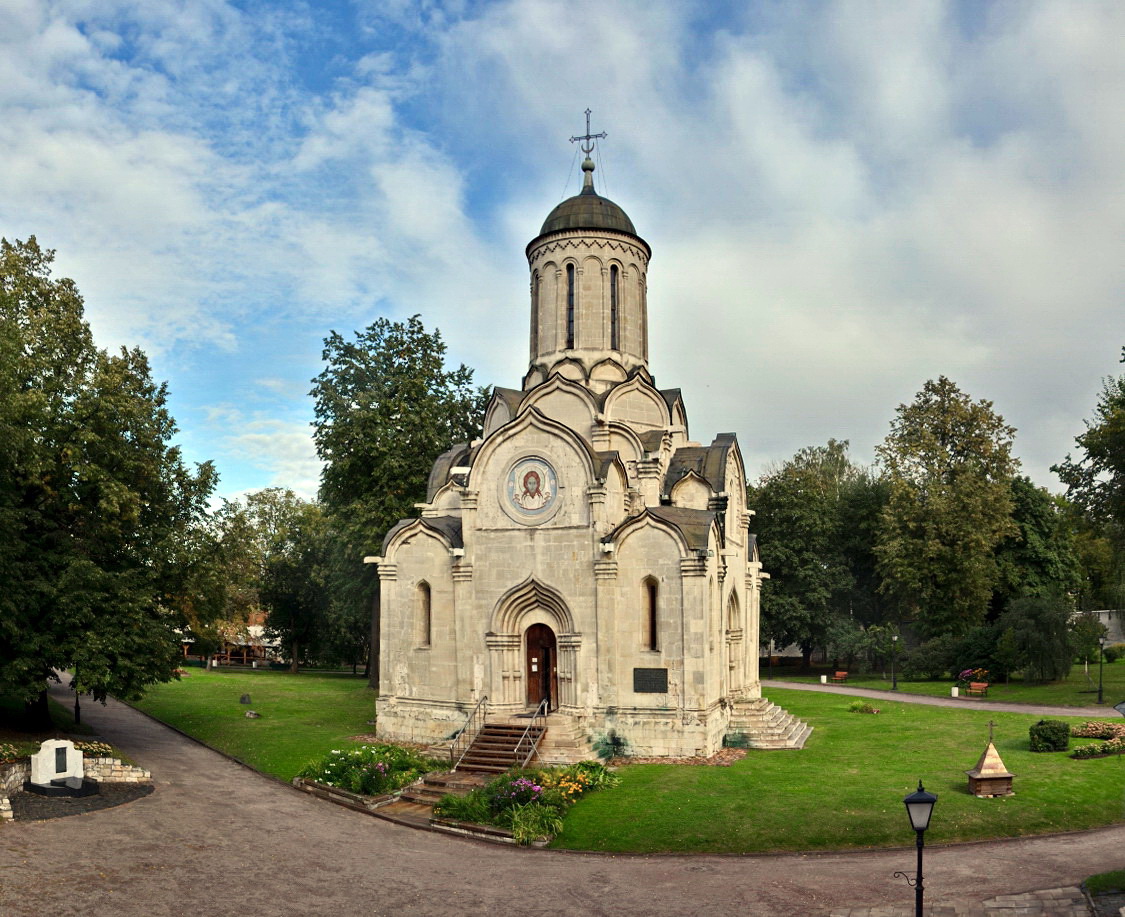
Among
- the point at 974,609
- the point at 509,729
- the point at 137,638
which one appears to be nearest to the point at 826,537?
the point at 974,609

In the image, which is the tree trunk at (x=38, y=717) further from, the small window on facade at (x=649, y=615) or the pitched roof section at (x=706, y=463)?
the pitched roof section at (x=706, y=463)

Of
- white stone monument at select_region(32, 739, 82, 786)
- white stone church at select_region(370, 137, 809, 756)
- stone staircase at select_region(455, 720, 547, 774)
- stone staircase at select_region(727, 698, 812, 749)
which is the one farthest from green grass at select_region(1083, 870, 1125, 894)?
white stone monument at select_region(32, 739, 82, 786)

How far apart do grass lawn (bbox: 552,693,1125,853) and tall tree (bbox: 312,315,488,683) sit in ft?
58.4

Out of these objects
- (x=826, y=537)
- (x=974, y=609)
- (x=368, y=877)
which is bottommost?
(x=368, y=877)

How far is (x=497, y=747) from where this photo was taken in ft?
78.9

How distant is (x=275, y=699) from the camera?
38.7m

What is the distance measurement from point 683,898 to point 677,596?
10.5m

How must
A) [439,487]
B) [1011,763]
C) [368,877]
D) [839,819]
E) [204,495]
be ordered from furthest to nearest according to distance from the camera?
[439,487] < [204,495] < [1011,763] < [839,819] < [368,877]

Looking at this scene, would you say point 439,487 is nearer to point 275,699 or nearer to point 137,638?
point 137,638

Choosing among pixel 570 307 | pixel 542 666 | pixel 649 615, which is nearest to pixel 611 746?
pixel 542 666

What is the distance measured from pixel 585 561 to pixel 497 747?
211 inches

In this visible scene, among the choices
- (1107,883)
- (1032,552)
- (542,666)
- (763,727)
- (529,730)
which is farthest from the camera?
(1032,552)

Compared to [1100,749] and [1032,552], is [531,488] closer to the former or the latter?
[1100,749]

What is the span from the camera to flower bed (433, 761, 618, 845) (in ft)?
61.7
